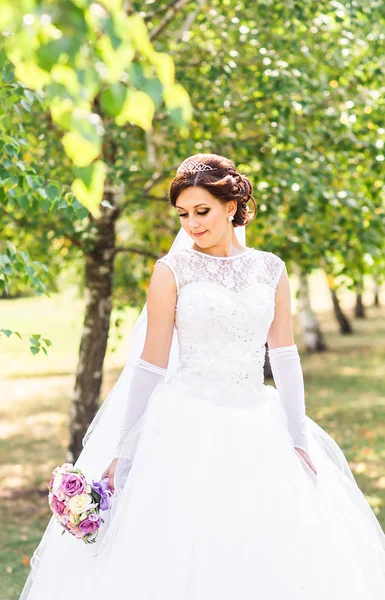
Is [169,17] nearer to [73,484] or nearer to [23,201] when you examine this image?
[23,201]

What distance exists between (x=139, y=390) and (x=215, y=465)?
0.47m

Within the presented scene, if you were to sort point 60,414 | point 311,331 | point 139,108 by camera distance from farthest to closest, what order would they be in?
1. point 311,331
2. point 60,414
3. point 139,108

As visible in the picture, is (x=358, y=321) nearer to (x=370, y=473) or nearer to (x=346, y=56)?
(x=370, y=473)

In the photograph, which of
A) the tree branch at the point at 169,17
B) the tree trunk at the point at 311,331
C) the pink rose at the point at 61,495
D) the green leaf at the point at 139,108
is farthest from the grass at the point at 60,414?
the green leaf at the point at 139,108

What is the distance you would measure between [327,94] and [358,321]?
22.9 m

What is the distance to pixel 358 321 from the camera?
2984 cm

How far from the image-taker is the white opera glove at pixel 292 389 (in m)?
3.83

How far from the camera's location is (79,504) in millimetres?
3365

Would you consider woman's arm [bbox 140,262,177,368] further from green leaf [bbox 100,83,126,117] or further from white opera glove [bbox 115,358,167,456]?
green leaf [bbox 100,83,126,117]

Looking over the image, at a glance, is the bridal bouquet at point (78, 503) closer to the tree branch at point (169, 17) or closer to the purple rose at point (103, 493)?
the purple rose at point (103, 493)

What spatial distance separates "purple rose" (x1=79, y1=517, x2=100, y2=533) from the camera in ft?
11.1

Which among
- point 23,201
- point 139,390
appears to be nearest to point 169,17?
point 23,201

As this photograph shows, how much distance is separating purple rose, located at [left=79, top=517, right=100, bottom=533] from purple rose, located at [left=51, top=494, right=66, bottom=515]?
10 cm

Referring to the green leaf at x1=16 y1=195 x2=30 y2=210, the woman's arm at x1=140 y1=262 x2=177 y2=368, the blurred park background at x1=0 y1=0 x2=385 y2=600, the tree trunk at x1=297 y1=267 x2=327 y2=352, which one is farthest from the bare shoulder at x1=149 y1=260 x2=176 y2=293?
the tree trunk at x1=297 y1=267 x2=327 y2=352
